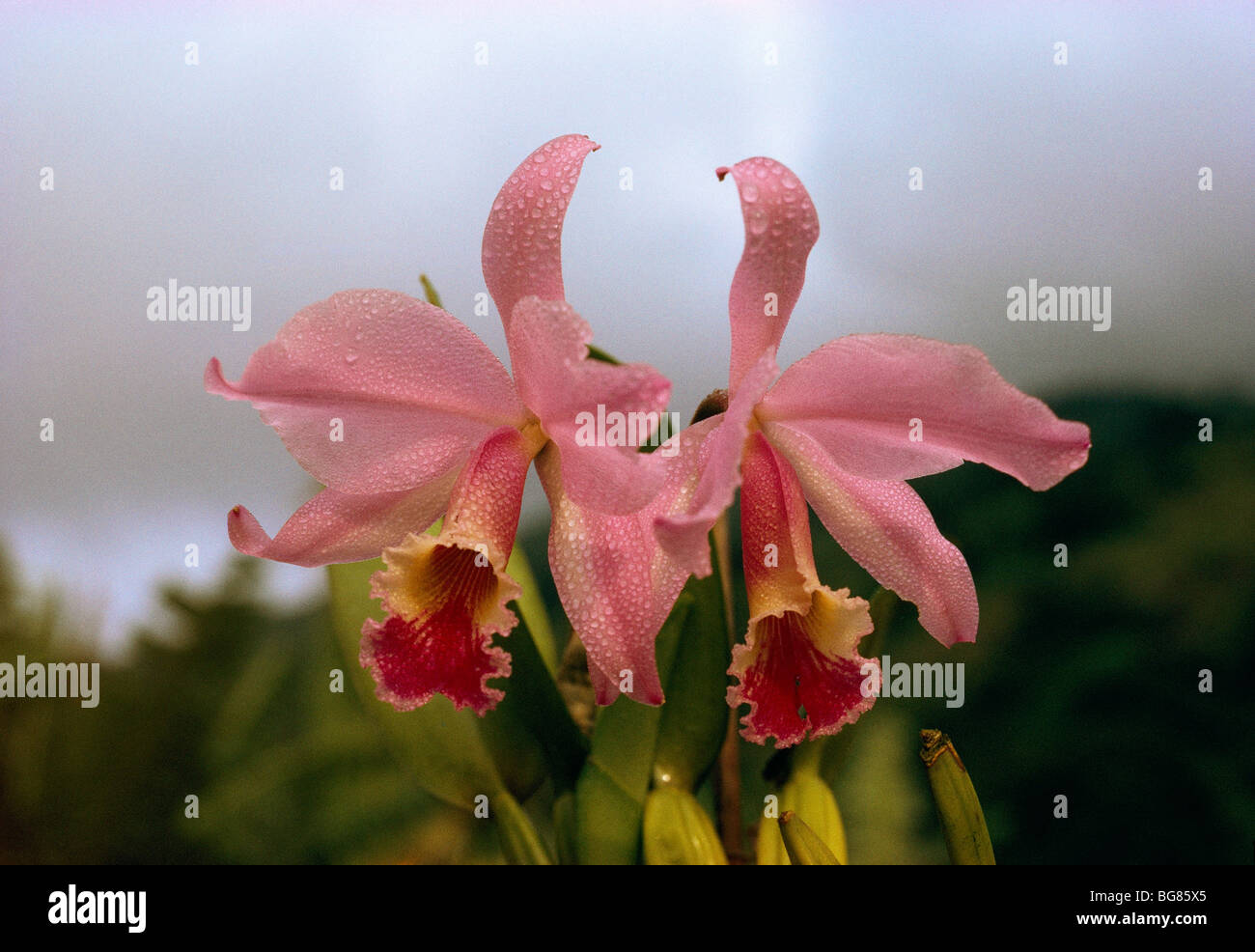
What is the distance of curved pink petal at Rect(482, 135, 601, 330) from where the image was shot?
469mm

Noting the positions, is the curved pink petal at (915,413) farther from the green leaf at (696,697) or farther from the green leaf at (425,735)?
the green leaf at (425,735)

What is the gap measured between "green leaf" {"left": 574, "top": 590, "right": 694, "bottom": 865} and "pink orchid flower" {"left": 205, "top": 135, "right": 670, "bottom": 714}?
163 millimetres

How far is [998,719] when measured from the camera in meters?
1.25

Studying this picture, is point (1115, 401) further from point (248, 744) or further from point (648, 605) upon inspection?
point (248, 744)

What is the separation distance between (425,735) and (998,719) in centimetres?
95

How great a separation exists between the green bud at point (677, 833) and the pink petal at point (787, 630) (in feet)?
0.56

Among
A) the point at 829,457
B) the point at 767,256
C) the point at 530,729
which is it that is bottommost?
the point at 530,729

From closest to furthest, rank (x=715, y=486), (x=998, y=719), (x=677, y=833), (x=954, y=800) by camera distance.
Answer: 1. (x=715, y=486)
2. (x=954, y=800)
3. (x=677, y=833)
4. (x=998, y=719)

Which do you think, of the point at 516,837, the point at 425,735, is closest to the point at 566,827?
the point at 516,837

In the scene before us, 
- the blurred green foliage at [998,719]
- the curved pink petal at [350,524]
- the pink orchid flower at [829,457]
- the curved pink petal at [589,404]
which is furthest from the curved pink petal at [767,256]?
the blurred green foliage at [998,719]

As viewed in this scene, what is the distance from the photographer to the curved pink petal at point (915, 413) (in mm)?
434

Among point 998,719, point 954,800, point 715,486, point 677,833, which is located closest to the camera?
point 715,486

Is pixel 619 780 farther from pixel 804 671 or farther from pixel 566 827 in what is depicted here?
pixel 804 671

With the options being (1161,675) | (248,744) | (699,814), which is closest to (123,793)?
(248,744)
